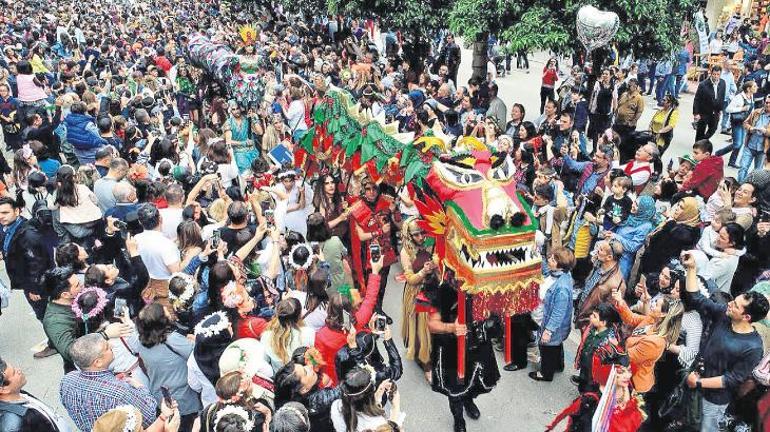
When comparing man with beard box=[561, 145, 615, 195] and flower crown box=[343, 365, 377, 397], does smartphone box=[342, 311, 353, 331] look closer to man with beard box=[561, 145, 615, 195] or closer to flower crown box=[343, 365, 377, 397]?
flower crown box=[343, 365, 377, 397]

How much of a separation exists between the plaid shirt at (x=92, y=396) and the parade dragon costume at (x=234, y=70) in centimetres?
713

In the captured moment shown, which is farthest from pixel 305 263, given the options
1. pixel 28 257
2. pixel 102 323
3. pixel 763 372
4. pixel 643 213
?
pixel 643 213

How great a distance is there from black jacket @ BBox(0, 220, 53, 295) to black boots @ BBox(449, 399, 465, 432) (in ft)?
12.4

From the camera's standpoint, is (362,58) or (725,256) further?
(362,58)

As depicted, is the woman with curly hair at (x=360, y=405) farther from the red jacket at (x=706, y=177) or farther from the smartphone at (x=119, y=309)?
the red jacket at (x=706, y=177)

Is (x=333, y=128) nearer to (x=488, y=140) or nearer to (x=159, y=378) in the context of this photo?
(x=488, y=140)

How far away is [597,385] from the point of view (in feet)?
13.3

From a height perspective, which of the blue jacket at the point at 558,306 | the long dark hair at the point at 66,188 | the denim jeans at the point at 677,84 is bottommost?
the denim jeans at the point at 677,84

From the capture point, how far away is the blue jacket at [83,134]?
26.1ft

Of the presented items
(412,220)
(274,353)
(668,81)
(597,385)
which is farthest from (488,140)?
(668,81)

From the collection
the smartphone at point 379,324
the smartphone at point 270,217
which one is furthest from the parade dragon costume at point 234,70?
the smartphone at point 379,324

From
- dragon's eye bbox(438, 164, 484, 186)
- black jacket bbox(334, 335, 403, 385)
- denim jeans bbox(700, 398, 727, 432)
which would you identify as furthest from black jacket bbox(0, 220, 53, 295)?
denim jeans bbox(700, 398, 727, 432)

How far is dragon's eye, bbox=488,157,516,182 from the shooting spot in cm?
444

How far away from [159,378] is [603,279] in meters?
3.48
